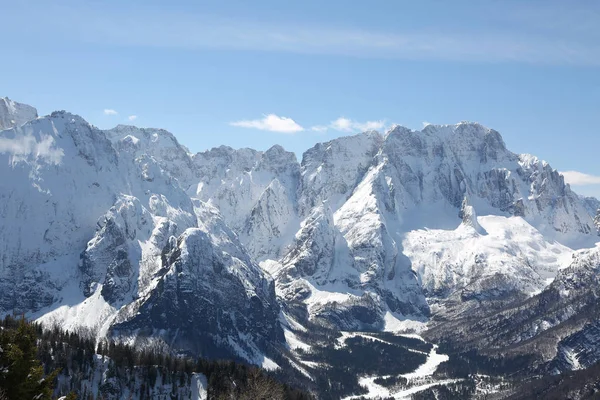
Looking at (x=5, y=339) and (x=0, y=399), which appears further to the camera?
(x=5, y=339)

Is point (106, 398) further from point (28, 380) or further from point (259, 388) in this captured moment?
point (28, 380)

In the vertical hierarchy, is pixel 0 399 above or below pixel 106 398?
above

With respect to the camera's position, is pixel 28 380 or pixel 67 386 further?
pixel 67 386

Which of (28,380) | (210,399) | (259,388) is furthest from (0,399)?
(210,399)

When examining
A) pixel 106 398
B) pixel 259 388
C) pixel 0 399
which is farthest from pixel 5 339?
pixel 106 398

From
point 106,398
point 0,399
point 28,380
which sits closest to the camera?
point 0,399

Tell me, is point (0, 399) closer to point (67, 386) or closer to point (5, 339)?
point (5, 339)

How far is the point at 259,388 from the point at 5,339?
7025 cm

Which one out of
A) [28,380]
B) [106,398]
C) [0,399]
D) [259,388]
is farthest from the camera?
[106,398]

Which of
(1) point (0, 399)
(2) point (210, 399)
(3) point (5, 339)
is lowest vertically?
(2) point (210, 399)

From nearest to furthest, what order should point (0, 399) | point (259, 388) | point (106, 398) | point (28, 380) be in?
point (0, 399), point (28, 380), point (259, 388), point (106, 398)

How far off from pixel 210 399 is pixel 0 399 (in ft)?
507

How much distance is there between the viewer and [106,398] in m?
196

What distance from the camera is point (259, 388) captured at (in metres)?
122
